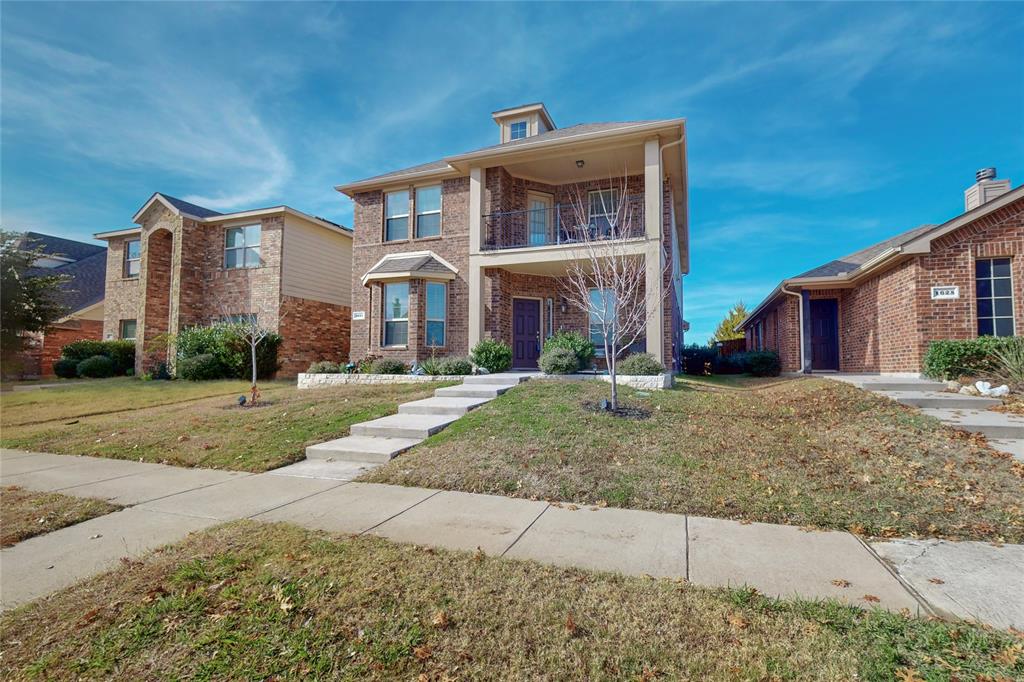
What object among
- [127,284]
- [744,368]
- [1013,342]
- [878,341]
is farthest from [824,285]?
[127,284]

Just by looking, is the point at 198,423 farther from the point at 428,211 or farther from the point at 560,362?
the point at 428,211

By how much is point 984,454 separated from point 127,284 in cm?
2696

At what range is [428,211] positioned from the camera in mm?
15062

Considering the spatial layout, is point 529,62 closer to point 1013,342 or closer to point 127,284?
point 1013,342

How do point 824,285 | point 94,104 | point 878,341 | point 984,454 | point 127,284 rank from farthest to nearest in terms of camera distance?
1. point 127,284
2. point 824,285
3. point 878,341
4. point 94,104
5. point 984,454

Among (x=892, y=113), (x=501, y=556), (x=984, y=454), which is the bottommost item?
(x=501, y=556)

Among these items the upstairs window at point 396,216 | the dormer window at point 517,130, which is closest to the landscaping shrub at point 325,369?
the upstairs window at point 396,216

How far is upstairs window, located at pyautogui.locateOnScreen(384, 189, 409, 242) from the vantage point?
1534cm

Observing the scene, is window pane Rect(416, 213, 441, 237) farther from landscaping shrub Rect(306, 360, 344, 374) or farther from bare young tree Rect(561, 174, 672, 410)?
landscaping shrub Rect(306, 360, 344, 374)

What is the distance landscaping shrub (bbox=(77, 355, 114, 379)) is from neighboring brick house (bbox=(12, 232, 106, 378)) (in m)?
1.59

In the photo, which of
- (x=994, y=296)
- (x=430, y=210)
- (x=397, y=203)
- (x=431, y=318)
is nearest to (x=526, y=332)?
(x=431, y=318)

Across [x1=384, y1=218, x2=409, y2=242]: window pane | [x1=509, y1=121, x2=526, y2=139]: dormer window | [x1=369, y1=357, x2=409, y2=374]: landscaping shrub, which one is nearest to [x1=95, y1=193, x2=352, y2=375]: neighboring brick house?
[x1=384, y1=218, x2=409, y2=242]: window pane

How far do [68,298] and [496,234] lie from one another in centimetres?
2307

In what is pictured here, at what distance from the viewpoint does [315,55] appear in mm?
9625
